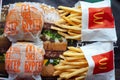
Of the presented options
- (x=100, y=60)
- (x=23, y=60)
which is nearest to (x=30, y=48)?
(x=23, y=60)

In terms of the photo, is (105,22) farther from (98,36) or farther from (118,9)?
(118,9)

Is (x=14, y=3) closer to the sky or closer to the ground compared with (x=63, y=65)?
closer to the sky

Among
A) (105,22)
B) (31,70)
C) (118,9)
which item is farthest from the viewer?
(118,9)

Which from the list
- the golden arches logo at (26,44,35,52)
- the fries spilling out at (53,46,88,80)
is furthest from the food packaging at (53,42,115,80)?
the golden arches logo at (26,44,35,52)

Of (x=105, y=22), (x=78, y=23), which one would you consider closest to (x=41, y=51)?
(x=78, y=23)

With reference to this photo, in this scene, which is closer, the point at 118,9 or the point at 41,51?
the point at 41,51

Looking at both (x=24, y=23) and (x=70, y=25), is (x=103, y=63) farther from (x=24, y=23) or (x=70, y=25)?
(x=24, y=23)

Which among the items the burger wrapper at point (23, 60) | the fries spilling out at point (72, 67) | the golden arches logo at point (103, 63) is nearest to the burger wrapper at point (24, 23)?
the burger wrapper at point (23, 60)

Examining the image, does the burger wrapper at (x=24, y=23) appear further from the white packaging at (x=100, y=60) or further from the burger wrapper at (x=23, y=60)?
the white packaging at (x=100, y=60)
